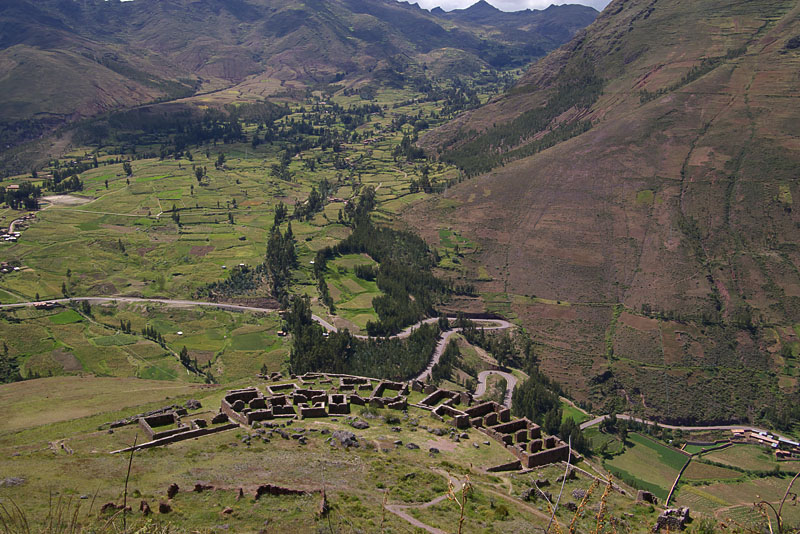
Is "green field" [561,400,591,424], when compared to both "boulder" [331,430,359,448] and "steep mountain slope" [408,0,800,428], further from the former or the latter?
"boulder" [331,430,359,448]

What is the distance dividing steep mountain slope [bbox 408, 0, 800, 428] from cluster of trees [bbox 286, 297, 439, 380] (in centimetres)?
2811

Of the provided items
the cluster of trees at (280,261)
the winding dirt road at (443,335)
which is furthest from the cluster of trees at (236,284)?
the winding dirt road at (443,335)

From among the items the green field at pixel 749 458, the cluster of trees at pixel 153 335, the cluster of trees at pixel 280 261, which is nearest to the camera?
the green field at pixel 749 458

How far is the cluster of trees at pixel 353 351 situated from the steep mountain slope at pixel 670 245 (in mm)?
28111

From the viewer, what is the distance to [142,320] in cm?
12531

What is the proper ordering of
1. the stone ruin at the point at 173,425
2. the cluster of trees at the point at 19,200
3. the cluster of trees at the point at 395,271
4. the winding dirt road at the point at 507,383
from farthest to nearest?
→ the cluster of trees at the point at 19,200, the cluster of trees at the point at 395,271, the winding dirt road at the point at 507,383, the stone ruin at the point at 173,425

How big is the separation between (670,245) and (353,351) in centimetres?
8807

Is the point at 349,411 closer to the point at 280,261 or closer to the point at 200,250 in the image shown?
the point at 280,261

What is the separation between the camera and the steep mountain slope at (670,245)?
11662 cm

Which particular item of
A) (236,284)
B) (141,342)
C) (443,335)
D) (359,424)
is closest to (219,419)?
(359,424)

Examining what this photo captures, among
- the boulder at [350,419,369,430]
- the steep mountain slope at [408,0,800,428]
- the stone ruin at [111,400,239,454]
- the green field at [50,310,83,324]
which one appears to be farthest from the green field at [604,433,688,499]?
the green field at [50,310,83,324]

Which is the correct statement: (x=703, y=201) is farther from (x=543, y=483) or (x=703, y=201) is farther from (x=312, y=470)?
(x=312, y=470)

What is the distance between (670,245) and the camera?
148m

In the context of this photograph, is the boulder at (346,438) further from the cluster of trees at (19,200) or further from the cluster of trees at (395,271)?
the cluster of trees at (19,200)
